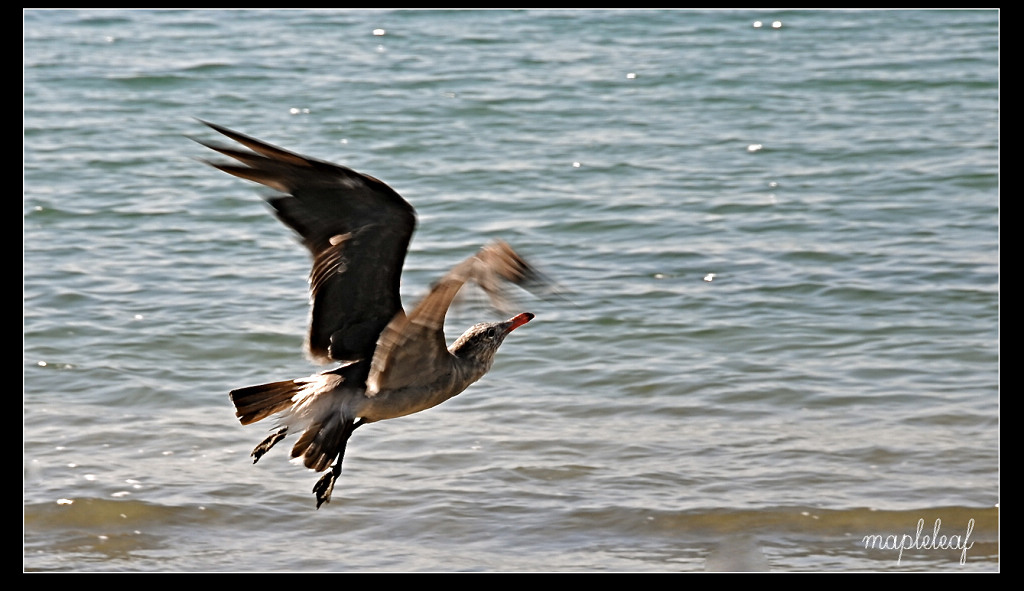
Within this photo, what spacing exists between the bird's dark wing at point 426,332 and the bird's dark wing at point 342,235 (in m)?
0.16

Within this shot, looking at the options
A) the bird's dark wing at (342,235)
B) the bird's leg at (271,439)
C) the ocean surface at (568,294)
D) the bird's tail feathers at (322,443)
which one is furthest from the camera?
the ocean surface at (568,294)

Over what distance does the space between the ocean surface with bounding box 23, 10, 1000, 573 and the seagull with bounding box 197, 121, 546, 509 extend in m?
0.27

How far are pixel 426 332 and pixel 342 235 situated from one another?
1.53 feet

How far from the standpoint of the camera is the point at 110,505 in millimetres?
6137

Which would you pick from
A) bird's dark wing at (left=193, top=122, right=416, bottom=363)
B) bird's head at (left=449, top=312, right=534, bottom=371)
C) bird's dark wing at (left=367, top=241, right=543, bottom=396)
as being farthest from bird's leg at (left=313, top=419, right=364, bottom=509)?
bird's head at (left=449, top=312, right=534, bottom=371)

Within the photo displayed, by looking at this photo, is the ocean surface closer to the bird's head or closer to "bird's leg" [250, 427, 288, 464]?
the bird's head

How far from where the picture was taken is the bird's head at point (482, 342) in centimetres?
496

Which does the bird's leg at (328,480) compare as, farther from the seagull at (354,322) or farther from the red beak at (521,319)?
the red beak at (521,319)

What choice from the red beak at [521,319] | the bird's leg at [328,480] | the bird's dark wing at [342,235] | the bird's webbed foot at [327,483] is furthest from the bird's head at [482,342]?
the bird's webbed foot at [327,483]

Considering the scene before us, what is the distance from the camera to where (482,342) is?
500cm

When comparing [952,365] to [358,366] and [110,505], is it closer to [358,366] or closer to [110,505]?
[358,366]

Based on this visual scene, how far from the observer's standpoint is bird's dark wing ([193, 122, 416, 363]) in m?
4.46

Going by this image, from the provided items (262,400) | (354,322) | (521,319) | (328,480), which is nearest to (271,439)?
(262,400)

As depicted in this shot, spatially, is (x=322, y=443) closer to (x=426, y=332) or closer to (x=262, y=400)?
(x=262, y=400)
